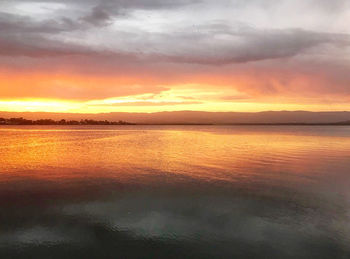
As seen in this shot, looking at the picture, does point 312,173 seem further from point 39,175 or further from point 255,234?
point 39,175

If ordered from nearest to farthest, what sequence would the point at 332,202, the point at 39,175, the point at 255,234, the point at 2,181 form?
the point at 255,234
the point at 332,202
the point at 2,181
the point at 39,175

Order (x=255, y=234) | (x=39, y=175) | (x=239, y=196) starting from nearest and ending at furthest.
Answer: (x=255, y=234) < (x=239, y=196) < (x=39, y=175)

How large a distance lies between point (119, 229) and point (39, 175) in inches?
750

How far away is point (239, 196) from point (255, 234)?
284 inches

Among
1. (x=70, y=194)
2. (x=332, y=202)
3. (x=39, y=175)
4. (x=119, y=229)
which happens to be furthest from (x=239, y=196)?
(x=39, y=175)

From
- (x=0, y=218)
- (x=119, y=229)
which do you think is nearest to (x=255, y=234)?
(x=119, y=229)

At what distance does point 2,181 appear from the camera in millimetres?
28531

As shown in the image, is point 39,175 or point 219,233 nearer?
point 219,233

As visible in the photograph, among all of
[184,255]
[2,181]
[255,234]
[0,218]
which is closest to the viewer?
[184,255]

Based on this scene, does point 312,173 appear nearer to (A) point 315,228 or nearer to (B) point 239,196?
(B) point 239,196

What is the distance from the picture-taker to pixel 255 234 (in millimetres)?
15711

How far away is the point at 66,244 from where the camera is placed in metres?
14.4

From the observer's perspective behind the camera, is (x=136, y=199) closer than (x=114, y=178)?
Yes

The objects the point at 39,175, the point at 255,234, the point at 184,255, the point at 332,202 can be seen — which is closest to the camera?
the point at 184,255
